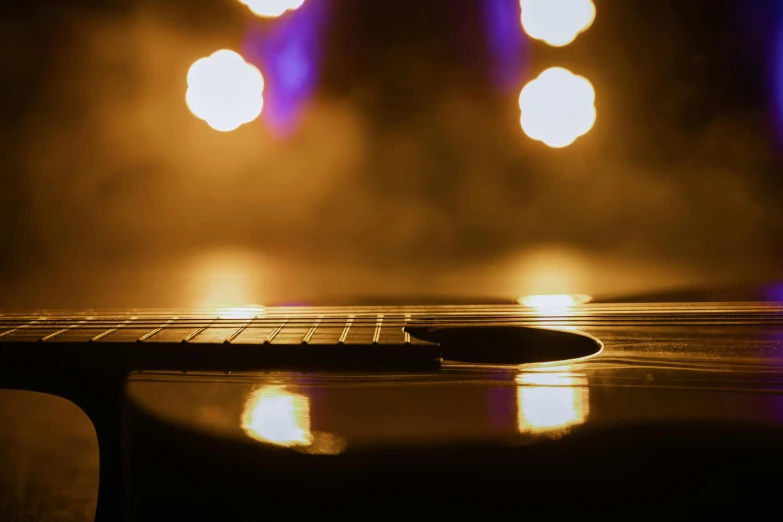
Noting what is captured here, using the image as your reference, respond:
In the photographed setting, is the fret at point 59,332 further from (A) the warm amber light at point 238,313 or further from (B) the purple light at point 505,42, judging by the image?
(B) the purple light at point 505,42

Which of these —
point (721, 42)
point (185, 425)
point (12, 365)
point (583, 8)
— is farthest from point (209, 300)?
point (721, 42)

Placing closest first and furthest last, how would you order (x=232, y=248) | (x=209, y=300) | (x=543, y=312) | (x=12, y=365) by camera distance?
(x=12, y=365)
(x=543, y=312)
(x=209, y=300)
(x=232, y=248)

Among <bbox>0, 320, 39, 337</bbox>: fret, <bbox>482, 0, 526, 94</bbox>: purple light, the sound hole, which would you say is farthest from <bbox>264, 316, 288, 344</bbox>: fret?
<bbox>482, 0, 526, 94</bbox>: purple light

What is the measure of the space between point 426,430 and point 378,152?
2.45 ft

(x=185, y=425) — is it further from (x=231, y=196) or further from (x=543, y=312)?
(x=231, y=196)

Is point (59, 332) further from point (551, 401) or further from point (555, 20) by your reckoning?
point (555, 20)

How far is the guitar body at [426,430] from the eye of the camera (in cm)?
24

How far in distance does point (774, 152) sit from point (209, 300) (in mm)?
1107

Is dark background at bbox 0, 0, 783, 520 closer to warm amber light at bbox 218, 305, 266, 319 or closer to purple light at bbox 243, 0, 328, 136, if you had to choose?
purple light at bbox 243, 0, 328, 136

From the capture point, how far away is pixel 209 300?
810 mm

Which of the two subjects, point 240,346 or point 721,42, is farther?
point 721,42

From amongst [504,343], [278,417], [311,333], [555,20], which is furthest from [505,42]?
[278,417]

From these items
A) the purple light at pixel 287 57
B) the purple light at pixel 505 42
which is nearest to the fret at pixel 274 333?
the purple light at pixel 287 57

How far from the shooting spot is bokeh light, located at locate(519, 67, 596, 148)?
0.92 meters
